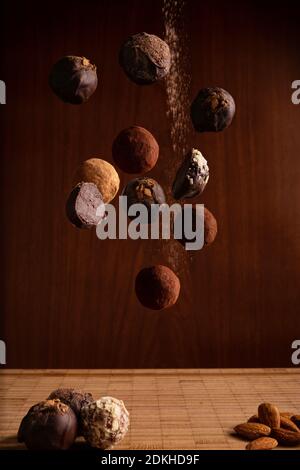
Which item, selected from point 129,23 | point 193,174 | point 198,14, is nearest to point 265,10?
point 198,14

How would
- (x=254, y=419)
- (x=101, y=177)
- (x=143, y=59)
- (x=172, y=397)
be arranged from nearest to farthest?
(x=143, y=59), (x=101, y=177), (x=254, y=419), (x=172, y=397)

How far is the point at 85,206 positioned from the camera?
3.85ft

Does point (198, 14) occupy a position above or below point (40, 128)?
above

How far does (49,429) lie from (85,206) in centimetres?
40

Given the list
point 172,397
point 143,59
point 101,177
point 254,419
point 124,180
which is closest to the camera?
point 143,59

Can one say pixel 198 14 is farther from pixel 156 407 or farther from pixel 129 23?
pixel 156 407

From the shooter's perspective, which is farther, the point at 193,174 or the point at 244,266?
the point at 244,266

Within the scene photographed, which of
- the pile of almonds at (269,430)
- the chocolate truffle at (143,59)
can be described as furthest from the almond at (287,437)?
the chocolate truffle at (143,59)

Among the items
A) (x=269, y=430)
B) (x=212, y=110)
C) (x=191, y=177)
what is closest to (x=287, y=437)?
(x=269, y=430)

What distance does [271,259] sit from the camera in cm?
210

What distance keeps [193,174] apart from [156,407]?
2.01ft

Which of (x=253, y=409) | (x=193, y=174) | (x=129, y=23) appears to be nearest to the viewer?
(x=193, y=174)

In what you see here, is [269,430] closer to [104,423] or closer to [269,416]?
[269,416]

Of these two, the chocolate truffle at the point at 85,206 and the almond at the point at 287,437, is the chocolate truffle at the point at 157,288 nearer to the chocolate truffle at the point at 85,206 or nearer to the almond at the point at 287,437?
the chocolate truffle at the point at 85,206
